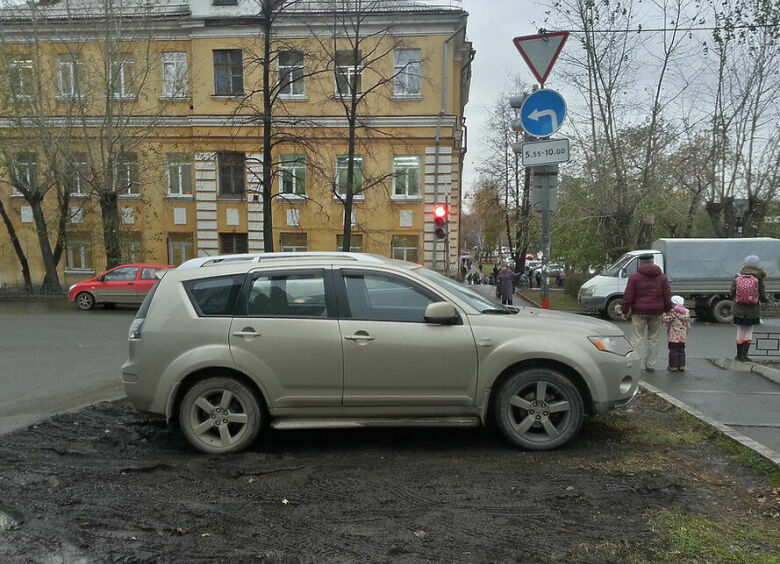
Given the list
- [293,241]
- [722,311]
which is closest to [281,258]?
[722,311]

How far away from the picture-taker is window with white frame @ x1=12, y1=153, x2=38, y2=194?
22958mm

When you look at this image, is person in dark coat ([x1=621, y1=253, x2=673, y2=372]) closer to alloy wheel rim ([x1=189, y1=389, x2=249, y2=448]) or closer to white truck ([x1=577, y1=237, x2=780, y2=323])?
alloy wheel rim ([x1=189, y1=389, x2=249, y2=448])

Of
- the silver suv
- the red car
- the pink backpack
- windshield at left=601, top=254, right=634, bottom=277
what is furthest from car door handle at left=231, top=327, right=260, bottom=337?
the red car

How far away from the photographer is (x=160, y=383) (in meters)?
4.99

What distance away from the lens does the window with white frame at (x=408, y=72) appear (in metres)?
25.6

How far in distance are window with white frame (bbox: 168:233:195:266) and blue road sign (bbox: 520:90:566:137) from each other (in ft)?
76.0

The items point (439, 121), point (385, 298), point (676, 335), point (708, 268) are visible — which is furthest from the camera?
point (439, 121)

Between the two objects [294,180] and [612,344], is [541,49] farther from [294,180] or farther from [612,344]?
[294,180]

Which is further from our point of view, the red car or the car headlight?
the red car

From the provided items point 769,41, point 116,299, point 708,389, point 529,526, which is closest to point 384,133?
point 116,299

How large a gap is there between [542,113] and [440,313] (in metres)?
3.99

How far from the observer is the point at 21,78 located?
2252 centimetres

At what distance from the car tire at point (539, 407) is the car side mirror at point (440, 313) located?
76cm

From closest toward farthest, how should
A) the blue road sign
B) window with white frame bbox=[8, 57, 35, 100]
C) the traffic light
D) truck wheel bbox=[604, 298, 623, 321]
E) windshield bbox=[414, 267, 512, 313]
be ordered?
windshield bbox=[414, 267, 512, 313] → the blue road sign → the traffic light → truck wheel bbox=[604, 298, 623, 321] → window with white frame bbox=[8, 57, 35, 100]
